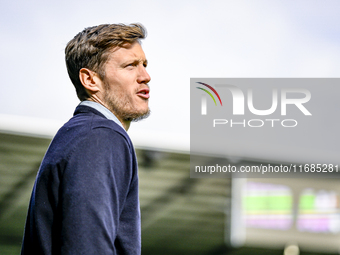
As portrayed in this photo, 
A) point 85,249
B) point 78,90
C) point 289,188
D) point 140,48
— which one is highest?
point 140,48

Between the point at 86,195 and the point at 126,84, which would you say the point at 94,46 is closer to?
the point at 126,84

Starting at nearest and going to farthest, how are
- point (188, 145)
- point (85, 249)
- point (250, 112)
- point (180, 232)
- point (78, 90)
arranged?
point (85, 249)
point (78, 90)
point (188, 145)
point (180, 232)
point (250, 112)

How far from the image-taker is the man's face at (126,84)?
122 cm

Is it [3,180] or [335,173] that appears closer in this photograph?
[3,180]

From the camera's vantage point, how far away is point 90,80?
4.07ft

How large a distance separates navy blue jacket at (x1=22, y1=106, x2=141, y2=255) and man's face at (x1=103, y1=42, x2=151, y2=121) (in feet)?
0.57

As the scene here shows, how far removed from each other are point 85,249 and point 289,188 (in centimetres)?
533

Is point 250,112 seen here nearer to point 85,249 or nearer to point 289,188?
point 289,188

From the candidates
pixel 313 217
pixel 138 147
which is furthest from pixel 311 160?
pixel 138 147

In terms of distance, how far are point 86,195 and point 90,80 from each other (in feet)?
1.48

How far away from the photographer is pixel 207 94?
21.5 ft

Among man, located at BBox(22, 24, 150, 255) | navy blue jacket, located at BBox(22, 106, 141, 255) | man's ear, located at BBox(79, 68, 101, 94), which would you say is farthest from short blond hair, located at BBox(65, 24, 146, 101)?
navy blue jacket, located at BBox(22, 106, 141, 255)

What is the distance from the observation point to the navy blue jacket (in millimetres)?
910

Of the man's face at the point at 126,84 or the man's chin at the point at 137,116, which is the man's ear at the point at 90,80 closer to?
the man's face at the point at 126,84
